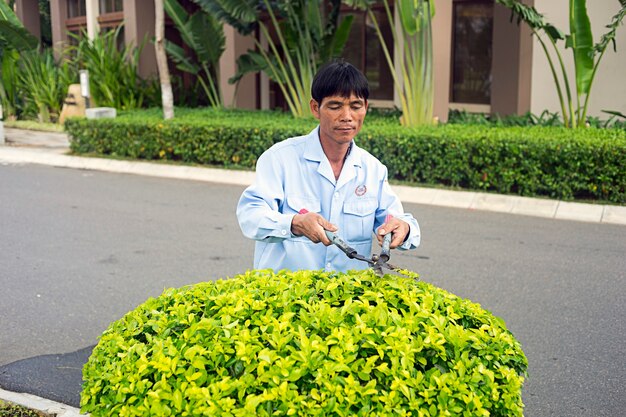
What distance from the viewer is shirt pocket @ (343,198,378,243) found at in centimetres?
357

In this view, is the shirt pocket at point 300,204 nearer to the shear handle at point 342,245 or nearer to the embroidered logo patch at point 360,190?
the embroidered logo patch at point 360,190

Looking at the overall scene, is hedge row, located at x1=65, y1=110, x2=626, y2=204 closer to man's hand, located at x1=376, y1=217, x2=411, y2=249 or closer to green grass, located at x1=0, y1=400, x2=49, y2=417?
green grass, located at x1=0, y1=400, x2=49, y2=417

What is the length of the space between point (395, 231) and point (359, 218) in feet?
1.26

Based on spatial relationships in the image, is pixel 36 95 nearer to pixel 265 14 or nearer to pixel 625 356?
pixel 265 14

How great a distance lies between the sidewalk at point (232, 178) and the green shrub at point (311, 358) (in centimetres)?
837

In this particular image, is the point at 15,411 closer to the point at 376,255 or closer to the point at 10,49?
the point at 376,255

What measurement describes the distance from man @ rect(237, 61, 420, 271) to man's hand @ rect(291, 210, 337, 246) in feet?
0.59

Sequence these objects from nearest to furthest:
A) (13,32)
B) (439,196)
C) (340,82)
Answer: (340,82) < (439,196) < (13,32)

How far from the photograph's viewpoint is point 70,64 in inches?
934

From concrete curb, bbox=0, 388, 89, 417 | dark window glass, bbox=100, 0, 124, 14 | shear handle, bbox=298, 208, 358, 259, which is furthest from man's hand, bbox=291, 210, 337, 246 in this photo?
dark window glass, bbox=100, 0, 124, 14

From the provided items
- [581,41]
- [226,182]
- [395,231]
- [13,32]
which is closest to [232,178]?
[226,182]

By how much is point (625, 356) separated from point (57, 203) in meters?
8.56

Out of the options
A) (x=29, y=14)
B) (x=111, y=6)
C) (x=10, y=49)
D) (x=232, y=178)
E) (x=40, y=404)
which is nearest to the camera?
(x=40, y=404)

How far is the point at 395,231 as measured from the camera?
3.22 m
